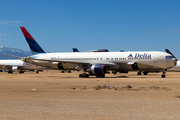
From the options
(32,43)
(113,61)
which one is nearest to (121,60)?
(113,61)

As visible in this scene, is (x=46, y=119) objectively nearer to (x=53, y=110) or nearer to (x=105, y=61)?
(x=53, y=110)

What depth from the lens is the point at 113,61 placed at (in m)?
40.2

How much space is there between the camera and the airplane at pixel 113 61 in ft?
125

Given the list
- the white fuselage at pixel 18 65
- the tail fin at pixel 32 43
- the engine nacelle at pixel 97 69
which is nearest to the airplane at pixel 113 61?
the engine nacelle at pixel 97 69

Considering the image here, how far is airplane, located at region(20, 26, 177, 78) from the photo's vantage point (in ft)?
125

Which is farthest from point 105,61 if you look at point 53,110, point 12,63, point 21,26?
point 12,63

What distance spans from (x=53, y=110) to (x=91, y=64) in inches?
1240

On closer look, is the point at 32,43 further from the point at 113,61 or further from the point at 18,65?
the point at 18,65

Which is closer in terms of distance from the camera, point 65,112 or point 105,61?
point 65,112

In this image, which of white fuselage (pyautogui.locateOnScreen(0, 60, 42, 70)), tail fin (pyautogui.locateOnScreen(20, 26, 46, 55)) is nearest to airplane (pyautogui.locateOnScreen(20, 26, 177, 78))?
tail fin (pyautogui.locateOnScreen(20, 26, 46, 55))

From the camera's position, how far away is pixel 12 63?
254 ft

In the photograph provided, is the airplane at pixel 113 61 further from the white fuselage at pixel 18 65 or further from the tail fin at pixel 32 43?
the white fuselage at pixel 18 65

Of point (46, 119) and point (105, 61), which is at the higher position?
point (105, 61)

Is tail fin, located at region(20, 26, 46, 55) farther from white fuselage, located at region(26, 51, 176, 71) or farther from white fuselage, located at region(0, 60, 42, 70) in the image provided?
white fuselage, located at region(0, 60, 42, 70)
